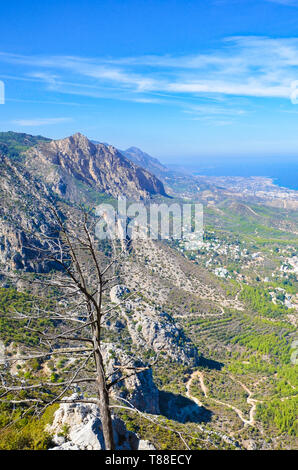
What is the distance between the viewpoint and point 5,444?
7.35 m

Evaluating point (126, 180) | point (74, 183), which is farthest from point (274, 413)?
point (126, 180)

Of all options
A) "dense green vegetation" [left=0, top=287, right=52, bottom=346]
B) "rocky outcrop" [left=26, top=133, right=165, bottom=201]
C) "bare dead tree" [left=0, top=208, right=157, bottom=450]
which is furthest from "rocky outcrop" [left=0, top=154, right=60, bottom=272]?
"bare dead tree" [left=0, top=208, right=157, bottom=450]

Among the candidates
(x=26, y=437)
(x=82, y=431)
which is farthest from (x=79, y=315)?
(x=26, y=437)

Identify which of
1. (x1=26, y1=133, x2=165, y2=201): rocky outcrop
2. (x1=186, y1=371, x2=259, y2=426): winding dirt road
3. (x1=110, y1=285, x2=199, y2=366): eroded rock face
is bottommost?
(x1=186, y1=371, x2=259, y2=426): winding dirt road

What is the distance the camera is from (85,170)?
292ft

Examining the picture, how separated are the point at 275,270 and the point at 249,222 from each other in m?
45.4

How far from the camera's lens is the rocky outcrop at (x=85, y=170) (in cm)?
6781

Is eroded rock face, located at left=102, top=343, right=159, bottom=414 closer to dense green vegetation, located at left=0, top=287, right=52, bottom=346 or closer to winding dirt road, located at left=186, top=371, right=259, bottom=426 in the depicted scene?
dense green vegetation, located at left=0, top=287, right=52, bottom=346

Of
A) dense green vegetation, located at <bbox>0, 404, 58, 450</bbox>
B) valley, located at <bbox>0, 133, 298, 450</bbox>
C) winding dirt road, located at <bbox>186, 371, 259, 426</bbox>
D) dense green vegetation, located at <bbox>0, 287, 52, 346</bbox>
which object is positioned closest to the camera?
dense green vegetation, located at <bbox>0, 404, 58, 450</bbox>

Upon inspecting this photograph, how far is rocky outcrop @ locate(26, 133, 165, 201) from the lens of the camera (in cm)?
6781

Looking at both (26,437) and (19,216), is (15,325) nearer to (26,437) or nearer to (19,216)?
(26,437)

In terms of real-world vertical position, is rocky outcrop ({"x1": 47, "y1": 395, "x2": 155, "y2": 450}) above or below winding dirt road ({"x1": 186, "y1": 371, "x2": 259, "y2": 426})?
above

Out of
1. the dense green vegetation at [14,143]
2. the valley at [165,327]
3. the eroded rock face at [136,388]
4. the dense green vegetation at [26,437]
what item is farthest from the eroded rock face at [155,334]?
the dense green vegetation at [14,143]
